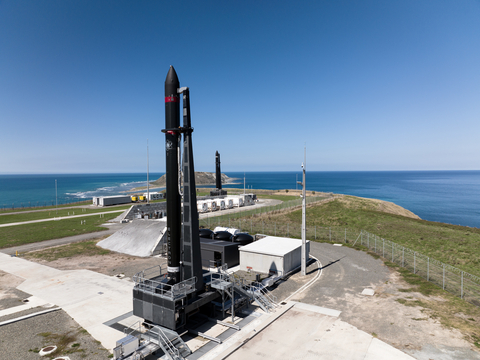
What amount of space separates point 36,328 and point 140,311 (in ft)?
23.9

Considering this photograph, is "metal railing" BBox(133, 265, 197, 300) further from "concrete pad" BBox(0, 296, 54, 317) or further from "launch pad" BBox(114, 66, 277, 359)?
"concrete pad" BBox(0, 296, 54, 317)

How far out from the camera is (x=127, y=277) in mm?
28703

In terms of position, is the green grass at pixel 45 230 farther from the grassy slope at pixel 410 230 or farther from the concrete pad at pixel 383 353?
the concrete pad at pixel 383 353

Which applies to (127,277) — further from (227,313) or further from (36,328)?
(227,313)

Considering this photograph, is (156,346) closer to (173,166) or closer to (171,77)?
(173,166)

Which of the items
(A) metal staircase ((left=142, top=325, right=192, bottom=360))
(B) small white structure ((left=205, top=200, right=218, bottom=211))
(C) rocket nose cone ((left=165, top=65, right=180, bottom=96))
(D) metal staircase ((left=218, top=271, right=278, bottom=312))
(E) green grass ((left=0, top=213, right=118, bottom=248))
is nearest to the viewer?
(A) metal staircase ((left=142, top=325, right=192, bottom=360))

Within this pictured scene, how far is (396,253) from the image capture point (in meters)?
35.9

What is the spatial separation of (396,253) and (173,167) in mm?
32499

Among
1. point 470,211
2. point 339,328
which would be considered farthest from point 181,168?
point 470,211

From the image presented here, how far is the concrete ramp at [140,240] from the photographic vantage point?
38000 millimetres

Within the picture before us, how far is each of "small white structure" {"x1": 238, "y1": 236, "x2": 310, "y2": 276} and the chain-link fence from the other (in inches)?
481

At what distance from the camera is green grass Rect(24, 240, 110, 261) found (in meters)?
35.6

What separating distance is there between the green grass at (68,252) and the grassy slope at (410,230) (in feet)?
120

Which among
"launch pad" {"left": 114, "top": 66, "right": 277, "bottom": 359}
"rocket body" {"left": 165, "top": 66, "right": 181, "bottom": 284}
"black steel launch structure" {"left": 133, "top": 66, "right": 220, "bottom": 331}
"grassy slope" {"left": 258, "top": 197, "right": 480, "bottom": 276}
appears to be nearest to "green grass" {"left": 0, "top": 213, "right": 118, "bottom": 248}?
"launch pad" {"left": 114, "top": 66, "right": 277, "bottom": 359}
